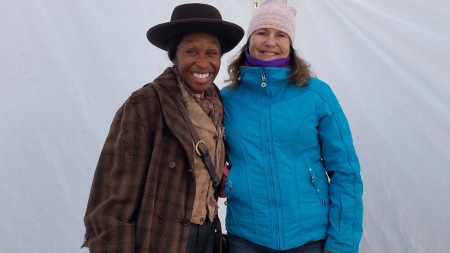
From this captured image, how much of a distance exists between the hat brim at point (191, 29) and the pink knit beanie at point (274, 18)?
3.6 inches

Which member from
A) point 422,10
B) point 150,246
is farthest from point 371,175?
point 150,246

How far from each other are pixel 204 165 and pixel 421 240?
3.46ft

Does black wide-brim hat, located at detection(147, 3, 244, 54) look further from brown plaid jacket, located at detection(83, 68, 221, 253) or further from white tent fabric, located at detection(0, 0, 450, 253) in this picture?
white tent fabric, located at detection(0, 0, 450, 253)

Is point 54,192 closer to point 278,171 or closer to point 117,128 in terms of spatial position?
point 117,128

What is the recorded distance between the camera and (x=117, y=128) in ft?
3.89

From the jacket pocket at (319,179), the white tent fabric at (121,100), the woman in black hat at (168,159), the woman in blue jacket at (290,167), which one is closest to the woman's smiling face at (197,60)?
the woman in black hat at (168,159)

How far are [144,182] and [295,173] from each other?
393mm

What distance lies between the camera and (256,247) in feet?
4.39

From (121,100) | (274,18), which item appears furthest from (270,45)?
(121,100)

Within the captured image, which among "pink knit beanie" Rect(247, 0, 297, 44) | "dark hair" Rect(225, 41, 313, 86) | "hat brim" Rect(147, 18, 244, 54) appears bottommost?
"dark hair" Rect(225, 41, 313, 86)

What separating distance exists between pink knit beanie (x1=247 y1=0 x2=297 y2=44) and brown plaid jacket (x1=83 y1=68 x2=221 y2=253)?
372 mm

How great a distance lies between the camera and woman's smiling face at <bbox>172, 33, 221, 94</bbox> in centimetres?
128

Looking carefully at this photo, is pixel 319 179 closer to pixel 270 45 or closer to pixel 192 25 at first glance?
pixel 270 45

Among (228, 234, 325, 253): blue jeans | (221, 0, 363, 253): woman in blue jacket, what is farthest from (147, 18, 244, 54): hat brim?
(228, 234, 325, 253): blue jeans
